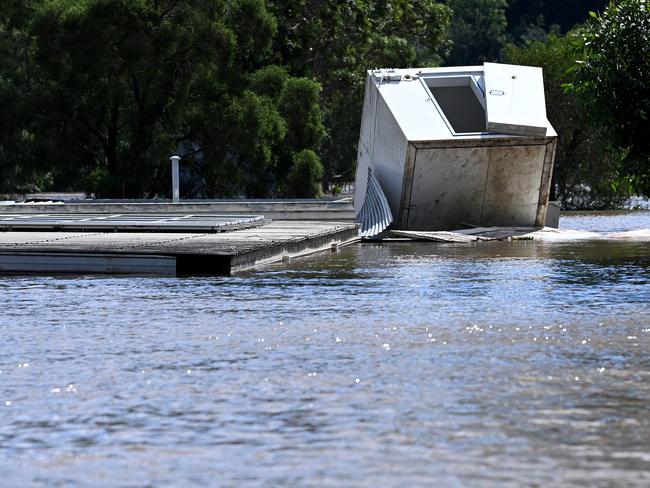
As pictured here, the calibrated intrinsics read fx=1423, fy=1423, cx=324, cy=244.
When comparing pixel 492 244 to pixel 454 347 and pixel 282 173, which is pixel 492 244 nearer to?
pixel 454 347

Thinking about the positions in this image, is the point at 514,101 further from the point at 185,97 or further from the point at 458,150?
the point at 185,97

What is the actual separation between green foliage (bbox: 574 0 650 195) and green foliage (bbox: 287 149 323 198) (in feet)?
73.0

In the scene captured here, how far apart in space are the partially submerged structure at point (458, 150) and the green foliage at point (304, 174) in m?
14.7

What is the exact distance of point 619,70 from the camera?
23.2 m

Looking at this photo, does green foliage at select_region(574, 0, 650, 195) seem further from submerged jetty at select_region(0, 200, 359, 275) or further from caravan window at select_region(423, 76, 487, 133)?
caravan window at select_region(423, 76, 487, 133)

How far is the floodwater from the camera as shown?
297 inches

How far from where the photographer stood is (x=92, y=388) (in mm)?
9781

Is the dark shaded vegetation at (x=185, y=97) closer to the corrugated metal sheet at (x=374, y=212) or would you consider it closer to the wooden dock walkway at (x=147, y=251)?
the corrugated metal sheet at (x=374, y=212)

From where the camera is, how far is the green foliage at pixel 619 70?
23250 mm

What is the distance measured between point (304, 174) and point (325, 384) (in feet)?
118

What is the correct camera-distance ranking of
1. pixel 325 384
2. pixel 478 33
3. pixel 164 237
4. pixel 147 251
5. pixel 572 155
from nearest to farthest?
1. pixel 325 384
2. pixel 147 251
3. pixel 164 237
4. pixel 572 155
5. pixel 478 33

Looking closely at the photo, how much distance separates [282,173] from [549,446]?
127 ft

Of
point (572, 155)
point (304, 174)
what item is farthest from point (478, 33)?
point (304, 174)

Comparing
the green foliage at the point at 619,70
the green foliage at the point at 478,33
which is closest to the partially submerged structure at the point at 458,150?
the green foliage at the point at 619,70
